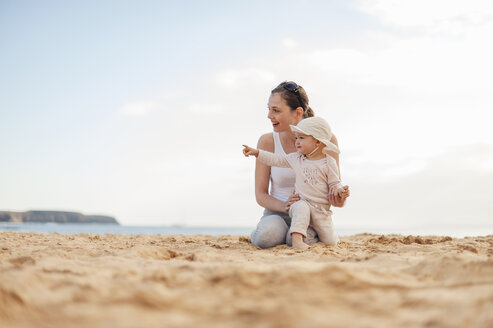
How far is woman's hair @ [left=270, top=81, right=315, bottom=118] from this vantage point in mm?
4203

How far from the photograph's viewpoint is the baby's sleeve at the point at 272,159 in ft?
13.2

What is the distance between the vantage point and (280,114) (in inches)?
166

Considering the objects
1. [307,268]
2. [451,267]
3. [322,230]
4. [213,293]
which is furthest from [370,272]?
[322,230]

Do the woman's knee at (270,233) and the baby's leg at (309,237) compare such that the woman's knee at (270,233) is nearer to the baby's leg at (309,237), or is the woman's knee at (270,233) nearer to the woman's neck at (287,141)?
the baby's leg at (309,237)

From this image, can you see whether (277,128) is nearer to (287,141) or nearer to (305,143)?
(287,141)

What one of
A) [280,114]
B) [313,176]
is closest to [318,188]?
[313,176]

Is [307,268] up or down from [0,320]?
up

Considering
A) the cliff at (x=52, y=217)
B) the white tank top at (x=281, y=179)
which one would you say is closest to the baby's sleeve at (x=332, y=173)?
the white tank top at (x=281, y=179)

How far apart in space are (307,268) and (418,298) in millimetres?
469

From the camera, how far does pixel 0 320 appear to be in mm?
1398

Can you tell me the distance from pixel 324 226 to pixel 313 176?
49 cm

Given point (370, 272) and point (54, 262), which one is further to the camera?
point (54, 262)

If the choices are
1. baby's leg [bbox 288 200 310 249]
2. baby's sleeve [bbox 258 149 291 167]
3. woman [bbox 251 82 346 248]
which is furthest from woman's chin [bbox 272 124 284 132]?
baby's leg [bbox 288 200 310 249]

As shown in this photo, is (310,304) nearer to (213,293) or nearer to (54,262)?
(213,293)
